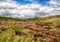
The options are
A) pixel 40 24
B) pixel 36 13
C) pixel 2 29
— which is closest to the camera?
pixel 2 29

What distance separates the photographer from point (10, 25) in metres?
10.9

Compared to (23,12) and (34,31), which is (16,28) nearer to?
(34,31)

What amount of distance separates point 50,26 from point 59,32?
0.71m

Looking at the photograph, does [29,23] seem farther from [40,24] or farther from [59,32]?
[59,32]

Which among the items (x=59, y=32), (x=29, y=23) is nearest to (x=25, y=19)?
(x=29, y=23)

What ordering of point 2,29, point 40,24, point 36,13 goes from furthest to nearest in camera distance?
point 36,13
point 40,24
point 2,29

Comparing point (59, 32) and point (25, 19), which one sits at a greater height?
point (25, 19)

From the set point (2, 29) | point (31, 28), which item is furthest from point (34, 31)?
point (2, 29)

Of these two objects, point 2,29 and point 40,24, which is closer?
point 2,29

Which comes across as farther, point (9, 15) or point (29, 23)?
point (9, 15)

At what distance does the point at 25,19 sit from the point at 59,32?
90.4 inches

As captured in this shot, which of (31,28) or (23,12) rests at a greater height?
(23,12)

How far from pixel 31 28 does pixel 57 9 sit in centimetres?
262

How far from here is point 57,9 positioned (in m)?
12.4
